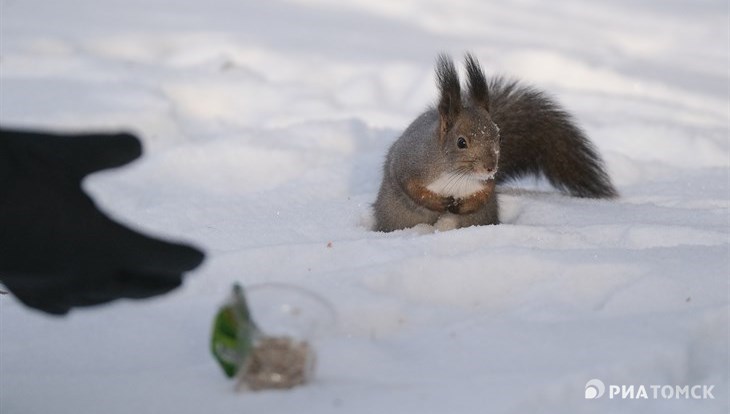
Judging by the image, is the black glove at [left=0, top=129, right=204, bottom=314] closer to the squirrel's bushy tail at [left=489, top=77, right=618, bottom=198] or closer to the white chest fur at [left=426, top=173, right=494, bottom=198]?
the white chest fur at [left=426, top=173, right=494, bottom=198]

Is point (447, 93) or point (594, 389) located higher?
point (447, 93)

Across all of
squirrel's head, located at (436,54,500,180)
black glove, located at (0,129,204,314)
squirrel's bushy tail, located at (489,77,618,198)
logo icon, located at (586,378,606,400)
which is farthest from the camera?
squirrel's bushy tail, located at (489,77,618,198)

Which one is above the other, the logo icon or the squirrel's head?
the squirrel's head

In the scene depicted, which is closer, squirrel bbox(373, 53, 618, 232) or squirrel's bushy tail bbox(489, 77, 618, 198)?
squirrel bbox(373, 53, 618, 232)

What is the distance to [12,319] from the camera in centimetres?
244

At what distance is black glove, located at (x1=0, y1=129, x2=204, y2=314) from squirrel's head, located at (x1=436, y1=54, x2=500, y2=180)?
1577 mm

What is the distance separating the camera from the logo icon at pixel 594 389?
203cm

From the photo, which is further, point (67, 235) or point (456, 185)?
point (456, 185)

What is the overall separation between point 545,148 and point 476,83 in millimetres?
557

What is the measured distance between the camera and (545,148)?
3.92 m

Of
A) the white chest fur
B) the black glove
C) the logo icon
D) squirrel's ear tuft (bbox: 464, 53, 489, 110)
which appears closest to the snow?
the logo icon

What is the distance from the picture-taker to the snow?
210 centimetres

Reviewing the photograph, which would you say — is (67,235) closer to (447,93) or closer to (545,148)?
(447,93)

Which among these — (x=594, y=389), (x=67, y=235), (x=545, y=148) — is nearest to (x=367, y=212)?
(x=545, y=148)
